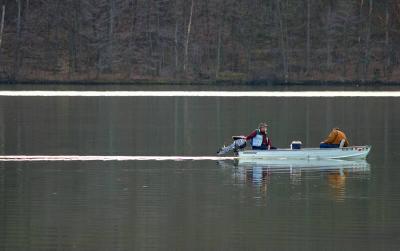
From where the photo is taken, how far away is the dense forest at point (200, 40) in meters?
102

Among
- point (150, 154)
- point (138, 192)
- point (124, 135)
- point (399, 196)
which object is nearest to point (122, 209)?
point (138, 192)

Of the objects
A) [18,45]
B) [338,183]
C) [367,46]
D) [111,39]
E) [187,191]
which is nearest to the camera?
[187,191]

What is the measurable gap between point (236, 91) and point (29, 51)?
19.0 meters

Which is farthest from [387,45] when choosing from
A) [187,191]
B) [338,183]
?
[187,191]

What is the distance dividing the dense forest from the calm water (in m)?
35.0

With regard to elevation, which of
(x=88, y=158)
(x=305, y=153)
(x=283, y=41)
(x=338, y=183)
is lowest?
(x=338, y=183)

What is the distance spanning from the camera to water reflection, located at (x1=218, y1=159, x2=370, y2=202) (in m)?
39.1

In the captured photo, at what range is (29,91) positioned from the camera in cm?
9075

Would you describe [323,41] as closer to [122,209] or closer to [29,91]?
[29,91]

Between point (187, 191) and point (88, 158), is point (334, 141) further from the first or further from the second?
point (187, 191)

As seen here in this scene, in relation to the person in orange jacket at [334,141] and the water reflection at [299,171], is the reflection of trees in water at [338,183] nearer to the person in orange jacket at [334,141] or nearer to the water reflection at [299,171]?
the water reflection at [299,171]

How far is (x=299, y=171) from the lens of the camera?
42500 millimetres

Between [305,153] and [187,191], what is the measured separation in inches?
371

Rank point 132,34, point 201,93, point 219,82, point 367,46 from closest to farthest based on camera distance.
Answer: point 201,93 < point 219,82 < point 367,46 < point 132,34
